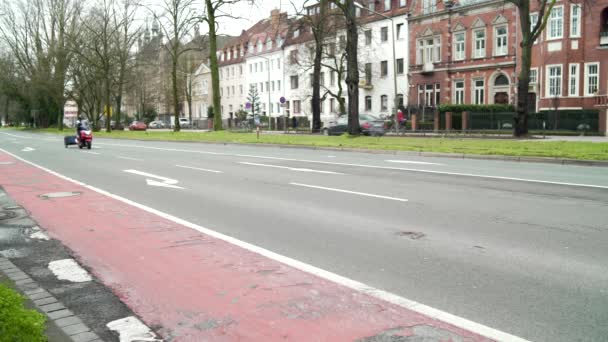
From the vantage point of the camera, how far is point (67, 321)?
4.38m

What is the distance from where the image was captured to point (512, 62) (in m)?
47.3

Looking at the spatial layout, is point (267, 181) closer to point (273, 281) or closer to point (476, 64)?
point (273, 281)

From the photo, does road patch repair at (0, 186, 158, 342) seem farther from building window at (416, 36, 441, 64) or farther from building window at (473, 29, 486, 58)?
building window at (416, 36, 441, 64)

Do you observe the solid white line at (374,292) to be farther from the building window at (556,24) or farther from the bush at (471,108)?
the building window at (556,24)

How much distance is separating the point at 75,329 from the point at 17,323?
2.03 feet

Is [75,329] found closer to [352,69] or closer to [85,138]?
[85,138]

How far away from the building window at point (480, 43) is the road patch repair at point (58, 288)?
47.6 meters

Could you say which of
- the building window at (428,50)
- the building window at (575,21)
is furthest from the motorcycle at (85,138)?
the building window at (428,50)

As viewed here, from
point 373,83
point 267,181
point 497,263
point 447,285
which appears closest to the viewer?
point 447,285

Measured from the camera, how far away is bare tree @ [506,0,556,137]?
27.0 meters

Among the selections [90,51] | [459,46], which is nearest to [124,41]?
[90,51]

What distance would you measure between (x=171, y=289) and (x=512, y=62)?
47.2m

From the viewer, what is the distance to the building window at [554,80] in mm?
40875

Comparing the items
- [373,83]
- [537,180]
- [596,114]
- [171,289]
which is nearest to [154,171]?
[537,180]
